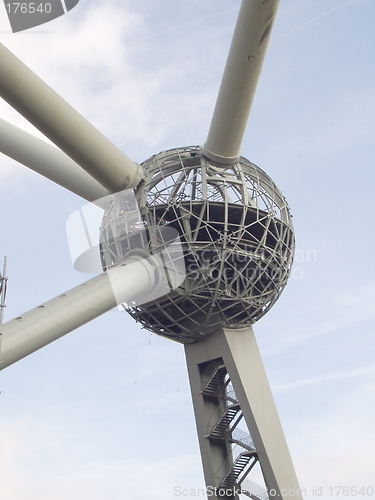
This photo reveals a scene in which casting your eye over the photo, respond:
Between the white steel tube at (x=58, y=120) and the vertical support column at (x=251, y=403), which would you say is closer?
the white steel tube at (x=58, y=120)

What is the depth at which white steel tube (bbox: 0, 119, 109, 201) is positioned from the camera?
81.9 ft

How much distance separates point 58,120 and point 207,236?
30.4ft

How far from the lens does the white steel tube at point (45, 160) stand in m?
25.0

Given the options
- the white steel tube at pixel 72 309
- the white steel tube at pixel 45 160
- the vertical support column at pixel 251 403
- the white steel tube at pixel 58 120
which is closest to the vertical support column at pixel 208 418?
the vertical support column at pixel 251 403

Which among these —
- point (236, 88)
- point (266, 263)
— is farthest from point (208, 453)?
point (236, 88)

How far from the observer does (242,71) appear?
22.0 metres

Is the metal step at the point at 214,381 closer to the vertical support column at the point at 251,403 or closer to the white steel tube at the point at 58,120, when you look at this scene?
the vertical support column at the point at 251,403

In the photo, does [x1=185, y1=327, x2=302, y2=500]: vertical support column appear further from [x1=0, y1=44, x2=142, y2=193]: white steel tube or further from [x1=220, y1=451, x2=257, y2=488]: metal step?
[x1=0, y1=44, x2=142, y2=193]: white steel tube

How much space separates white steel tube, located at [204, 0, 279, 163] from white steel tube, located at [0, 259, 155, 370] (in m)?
5.96

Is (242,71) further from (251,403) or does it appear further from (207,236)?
(251,403)

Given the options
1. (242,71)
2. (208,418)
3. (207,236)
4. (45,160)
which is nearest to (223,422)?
(208,418)

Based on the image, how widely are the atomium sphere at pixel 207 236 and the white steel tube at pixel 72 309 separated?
6.46 feet

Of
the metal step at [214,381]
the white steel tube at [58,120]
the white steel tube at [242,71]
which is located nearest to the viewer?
the white steel tube at [58,120]

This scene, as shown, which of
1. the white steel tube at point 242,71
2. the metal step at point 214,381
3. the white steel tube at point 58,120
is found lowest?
the metal step at point 214,381
